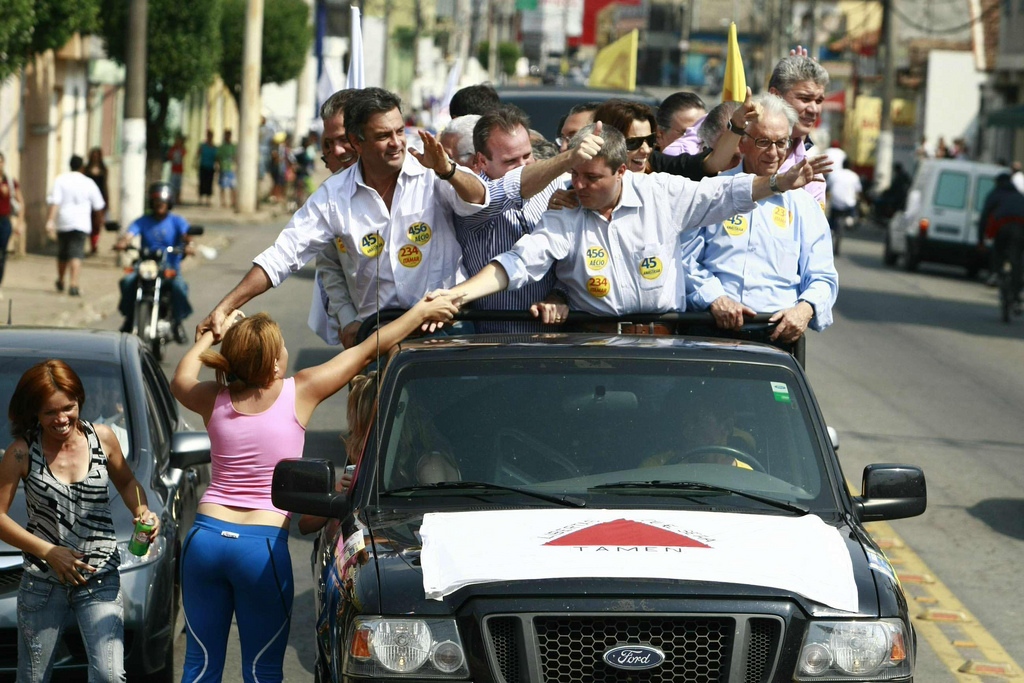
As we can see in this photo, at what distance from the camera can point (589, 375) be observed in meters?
5.10

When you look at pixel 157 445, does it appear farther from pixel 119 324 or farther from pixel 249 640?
pixel 119 324

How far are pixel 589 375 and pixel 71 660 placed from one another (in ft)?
7.31

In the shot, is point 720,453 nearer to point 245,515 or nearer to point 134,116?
point 245,515

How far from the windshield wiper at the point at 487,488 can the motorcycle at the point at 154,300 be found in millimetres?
10474

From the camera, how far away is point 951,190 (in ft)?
93.7

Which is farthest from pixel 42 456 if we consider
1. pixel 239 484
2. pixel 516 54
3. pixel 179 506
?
pixel 516 54

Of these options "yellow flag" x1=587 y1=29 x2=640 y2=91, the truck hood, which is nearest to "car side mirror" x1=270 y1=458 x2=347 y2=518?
the truck hood

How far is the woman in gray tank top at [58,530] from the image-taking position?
16.9 feet

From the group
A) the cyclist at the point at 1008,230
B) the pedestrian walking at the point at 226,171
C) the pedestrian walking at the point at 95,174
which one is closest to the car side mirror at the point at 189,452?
the cyclist at the point at 1008,230

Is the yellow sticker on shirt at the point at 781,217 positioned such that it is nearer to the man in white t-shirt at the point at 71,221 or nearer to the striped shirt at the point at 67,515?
the striped shirt at the point at 67,515

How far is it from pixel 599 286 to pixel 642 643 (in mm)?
2286

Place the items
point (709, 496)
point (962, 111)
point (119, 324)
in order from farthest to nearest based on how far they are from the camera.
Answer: point (962, 111)
point (119, 324)
point (709, 496)

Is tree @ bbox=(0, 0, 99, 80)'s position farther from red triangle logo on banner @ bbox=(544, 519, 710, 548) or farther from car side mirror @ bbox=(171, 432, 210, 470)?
red triangle logo on banner @ bbox=(544, 519, 710, 548)

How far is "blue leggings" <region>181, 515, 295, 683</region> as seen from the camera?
5.11m
